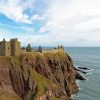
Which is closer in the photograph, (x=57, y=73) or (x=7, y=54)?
(x=7, y=54)

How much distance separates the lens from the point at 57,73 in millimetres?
124562

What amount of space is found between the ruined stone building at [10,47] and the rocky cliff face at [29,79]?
3.27m

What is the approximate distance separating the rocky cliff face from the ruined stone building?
3.27 meters

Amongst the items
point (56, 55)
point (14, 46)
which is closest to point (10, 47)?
point (14, 46)

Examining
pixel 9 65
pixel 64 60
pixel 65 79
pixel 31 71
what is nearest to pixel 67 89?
pixel 65 79

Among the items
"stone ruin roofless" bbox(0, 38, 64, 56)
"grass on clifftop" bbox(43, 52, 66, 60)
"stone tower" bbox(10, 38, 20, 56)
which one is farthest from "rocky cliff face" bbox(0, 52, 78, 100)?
"stone ruin roofless" bbox(0, 38, 64, 56)

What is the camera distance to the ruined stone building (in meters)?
111

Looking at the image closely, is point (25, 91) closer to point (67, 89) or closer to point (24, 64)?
point (24, 64)

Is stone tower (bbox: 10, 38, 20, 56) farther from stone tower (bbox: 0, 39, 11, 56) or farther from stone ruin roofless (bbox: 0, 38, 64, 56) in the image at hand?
stone tower (bbox: 0, 39, 11, 56)

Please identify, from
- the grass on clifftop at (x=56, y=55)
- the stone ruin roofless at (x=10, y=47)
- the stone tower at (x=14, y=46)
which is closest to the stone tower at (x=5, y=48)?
the stone ruin roofless at (x=10, y=47)

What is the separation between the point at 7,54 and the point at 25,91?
19.4 m

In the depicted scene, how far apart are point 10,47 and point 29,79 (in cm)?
1839

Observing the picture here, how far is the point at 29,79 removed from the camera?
341ft

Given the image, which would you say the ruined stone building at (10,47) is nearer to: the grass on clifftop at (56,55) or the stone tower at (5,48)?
the stone tower at (5,48)
